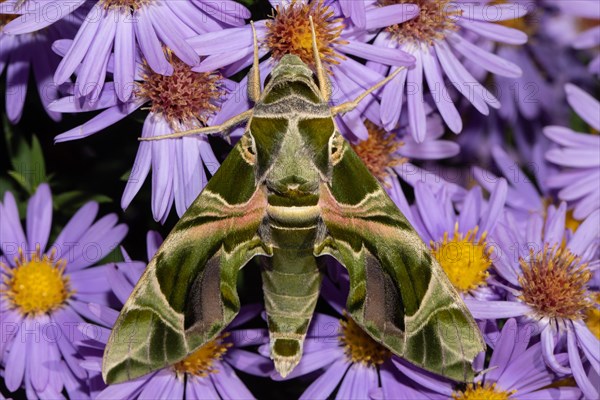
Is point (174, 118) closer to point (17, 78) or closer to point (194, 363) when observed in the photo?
point (17, 78)

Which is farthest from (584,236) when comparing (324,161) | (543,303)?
(324,161)

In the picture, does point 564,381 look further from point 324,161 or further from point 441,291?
point 324,161

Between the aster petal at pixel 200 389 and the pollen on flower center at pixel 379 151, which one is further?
the pollen on flower center at pixel 379 151

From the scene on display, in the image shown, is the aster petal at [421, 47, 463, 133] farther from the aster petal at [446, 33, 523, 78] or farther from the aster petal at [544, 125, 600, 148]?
the aster petal at [544, 125, 600, 148]

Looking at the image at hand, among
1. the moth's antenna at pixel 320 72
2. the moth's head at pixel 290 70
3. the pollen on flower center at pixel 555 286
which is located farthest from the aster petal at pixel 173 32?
the pollen on flower center at pixel 555 286

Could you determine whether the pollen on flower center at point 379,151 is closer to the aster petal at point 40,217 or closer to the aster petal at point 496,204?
the aster petal at point 496,204

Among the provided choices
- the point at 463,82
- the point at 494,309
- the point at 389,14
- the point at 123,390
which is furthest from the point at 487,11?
the point at 123,390
